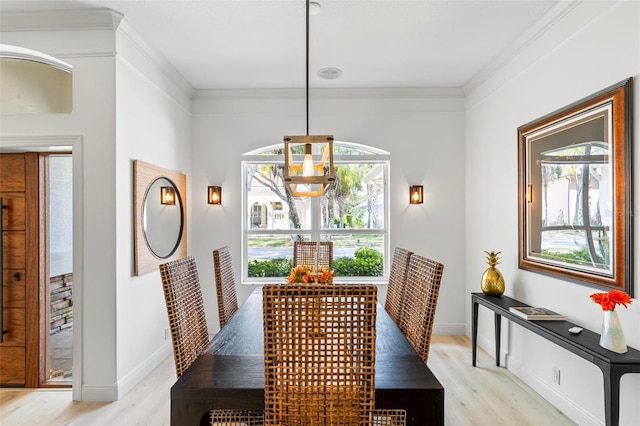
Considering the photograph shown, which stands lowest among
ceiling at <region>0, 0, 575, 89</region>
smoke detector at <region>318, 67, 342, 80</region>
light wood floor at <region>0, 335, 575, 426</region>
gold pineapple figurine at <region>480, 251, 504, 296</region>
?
light wood floor at <region>0, 335, 575, 426</region>

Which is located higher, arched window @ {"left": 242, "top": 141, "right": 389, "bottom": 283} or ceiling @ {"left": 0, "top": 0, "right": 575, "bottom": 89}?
ceiling @ {"left": 0, "top": 0, "right": 575, "bottom": 89}

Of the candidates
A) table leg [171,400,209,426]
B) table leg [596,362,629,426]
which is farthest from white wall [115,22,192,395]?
table leg [596,362,629,426]

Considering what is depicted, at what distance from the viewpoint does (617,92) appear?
2.04 meters

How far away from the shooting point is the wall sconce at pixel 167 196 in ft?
11.4

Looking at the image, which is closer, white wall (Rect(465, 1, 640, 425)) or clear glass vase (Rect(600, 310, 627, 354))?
clear glass vase (Rect(600, 310, 627, 354))

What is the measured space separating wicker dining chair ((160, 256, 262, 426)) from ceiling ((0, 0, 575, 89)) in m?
1.89

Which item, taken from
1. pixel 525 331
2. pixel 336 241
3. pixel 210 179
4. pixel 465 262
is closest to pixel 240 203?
pixel 210 179

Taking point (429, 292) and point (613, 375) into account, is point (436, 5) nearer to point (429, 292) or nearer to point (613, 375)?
point (429, 292)

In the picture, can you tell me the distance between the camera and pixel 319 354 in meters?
1.29

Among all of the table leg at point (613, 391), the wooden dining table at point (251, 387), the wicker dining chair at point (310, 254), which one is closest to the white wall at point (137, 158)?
the wicker dining chair at point (310, 254)

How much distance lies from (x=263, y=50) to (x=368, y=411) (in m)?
2.99

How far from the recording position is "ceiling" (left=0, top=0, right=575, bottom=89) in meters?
2.53

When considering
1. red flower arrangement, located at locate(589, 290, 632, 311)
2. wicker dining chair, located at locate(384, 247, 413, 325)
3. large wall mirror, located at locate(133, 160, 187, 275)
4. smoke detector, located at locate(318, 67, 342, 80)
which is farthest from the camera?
smoke detector, located at locate(318, 67, 342, 80)

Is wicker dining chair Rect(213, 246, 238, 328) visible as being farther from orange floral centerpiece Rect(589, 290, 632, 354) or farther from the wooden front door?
orange floral centerpiece Rect(589, 290, 632, 354)
